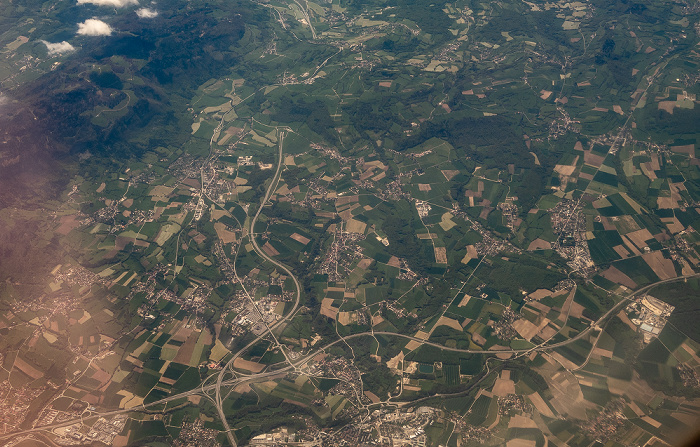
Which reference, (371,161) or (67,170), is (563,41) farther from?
(67,170)

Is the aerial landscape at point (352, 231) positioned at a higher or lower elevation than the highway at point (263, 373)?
higher

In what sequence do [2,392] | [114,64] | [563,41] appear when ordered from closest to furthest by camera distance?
[2,392], [114,64], [563,41]

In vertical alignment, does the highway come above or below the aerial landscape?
below

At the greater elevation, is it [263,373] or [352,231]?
[352,231]

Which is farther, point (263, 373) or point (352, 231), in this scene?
point (352, 231)

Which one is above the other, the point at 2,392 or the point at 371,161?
the point at 371,161

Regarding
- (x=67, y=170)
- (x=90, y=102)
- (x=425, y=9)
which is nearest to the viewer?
(x=67, y=170)

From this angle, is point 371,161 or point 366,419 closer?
point 366,419

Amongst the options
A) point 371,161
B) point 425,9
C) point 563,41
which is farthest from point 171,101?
point 563,41
